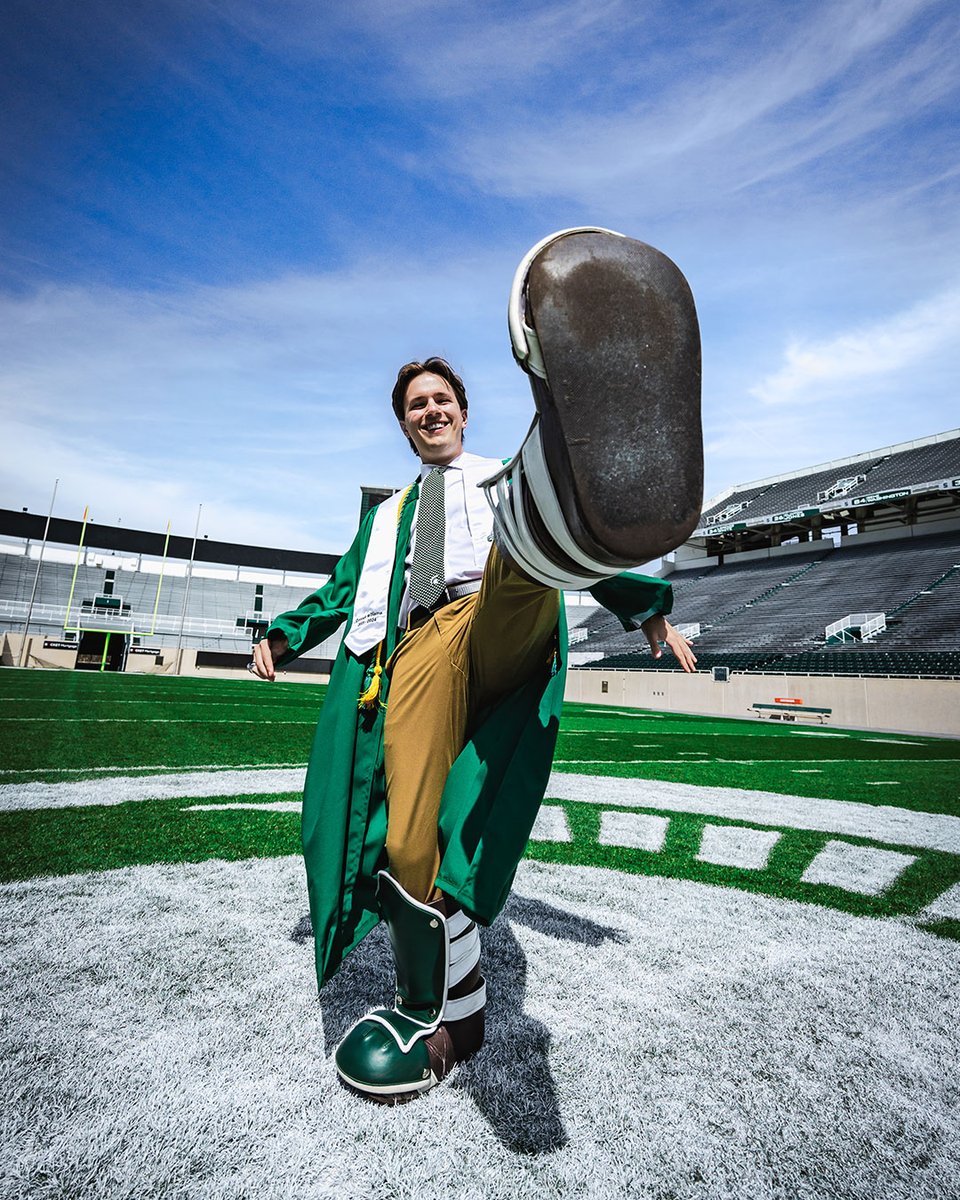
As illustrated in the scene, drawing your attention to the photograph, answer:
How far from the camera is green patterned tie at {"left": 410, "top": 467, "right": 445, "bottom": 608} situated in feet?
5.16

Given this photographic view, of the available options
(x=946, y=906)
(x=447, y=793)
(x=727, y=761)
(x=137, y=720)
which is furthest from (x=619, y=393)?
(x=137, y=720)

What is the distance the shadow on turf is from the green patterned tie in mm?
1000

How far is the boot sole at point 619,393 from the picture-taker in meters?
0.92

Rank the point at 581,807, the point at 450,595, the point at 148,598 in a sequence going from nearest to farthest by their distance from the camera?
the point at 450,595 < the point at 581,807 < the point at 148,598

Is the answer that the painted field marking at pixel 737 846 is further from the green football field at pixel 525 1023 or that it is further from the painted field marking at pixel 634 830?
Result: the painted field marking at pixel 634 830

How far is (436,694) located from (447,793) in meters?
0.23

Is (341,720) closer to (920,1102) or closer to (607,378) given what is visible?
(607,378)

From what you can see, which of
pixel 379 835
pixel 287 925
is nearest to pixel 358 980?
pixel 287 925

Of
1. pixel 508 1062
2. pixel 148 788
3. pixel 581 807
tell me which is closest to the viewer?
pixel 508 1062

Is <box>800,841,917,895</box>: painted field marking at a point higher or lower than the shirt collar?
lower

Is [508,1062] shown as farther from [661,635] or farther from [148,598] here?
[148,598]

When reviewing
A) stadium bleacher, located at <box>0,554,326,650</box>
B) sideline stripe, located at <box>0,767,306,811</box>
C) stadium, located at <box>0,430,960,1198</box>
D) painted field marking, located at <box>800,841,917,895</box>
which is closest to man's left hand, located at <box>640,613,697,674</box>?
stadium, located at <box>0,430,960,1198</box>

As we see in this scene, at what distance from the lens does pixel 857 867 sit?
2924 mm

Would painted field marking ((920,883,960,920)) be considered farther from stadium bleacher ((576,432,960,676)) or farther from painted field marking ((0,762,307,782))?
stadium bleacher ((576,432,960,676))
